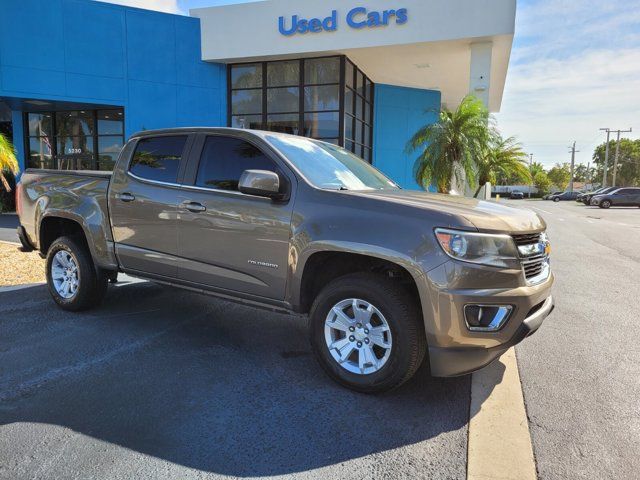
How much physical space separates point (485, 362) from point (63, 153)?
20.9m

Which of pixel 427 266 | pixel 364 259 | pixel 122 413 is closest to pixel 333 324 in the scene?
pixel 364 259

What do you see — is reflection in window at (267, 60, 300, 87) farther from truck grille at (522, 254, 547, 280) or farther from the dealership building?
truck grille at (522, 254, 547, 280)

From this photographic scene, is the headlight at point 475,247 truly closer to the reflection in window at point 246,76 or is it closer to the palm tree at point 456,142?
the palm tree at point 456,142

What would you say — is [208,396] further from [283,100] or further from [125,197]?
[283,100]

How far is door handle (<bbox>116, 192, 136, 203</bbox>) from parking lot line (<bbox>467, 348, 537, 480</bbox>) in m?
3.50

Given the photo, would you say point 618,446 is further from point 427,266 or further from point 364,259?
point 364,259

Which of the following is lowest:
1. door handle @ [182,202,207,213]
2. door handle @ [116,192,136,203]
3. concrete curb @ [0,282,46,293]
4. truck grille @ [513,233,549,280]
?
concrete curb @ [0,282,46,293]

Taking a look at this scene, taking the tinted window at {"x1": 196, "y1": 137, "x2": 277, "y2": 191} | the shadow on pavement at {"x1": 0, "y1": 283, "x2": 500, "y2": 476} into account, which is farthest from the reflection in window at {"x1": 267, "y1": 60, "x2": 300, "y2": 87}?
the shadow on pavement at {"x1": 0, "y1": 283, "x2": 500, "y2": 476}

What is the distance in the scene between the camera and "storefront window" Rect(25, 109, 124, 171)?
1888 centimetres

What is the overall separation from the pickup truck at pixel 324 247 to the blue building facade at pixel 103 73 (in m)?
12.9

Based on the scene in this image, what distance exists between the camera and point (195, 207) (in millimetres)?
4262

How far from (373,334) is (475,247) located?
93 centimetres

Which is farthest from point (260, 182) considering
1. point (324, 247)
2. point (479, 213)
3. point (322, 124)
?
point (322, 124)

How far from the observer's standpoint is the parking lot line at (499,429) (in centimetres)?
267
